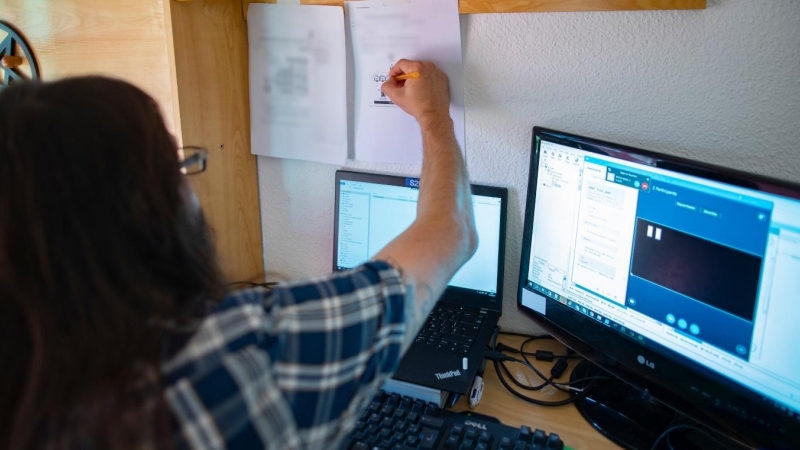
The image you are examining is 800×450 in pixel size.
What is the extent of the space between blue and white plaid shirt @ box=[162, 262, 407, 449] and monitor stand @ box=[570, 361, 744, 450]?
15.2 inches

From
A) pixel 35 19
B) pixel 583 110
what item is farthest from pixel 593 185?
pixel 35 19

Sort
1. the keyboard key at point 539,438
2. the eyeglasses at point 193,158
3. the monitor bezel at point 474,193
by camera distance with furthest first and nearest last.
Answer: the monitor bezel at point 474,193 → the keyboard key at point 539,438 → the eyeglasses at point 193,158

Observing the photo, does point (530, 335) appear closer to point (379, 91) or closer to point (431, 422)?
point (431, 422)

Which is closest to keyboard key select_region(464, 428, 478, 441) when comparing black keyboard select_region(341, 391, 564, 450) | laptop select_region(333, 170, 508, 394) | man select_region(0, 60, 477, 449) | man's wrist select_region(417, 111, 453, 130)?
black keyboard select_region(341, 391, 564, 450)

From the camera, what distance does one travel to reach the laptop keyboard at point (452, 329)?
949mm

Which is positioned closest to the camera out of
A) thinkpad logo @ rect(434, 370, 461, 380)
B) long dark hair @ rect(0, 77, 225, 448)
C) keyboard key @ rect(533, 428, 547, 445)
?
long dark hair @ rect(0, 77, 225, 448)

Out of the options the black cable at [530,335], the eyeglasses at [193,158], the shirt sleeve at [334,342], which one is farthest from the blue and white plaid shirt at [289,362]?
the black cable at [530,335]

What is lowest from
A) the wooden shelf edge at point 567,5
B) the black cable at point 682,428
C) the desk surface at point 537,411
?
the desk surface at point 537,411

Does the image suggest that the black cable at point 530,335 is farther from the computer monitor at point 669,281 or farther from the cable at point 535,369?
the computer monitor at point 669,281

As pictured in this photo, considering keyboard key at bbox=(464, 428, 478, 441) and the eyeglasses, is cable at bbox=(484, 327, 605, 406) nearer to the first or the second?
keyboard key at bbox=(464, 428, 478, 441)

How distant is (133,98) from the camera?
0.52 metres

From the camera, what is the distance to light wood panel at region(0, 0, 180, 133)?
94cm

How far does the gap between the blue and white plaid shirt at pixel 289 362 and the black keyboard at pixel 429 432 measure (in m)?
0.17

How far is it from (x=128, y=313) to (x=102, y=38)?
2.25 ft
